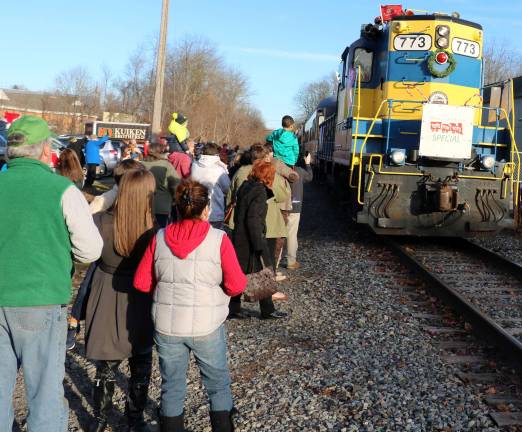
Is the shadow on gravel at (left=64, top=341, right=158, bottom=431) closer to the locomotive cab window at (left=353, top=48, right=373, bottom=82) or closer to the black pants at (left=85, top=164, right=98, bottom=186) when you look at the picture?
the locomotive cab window at (left=353, top=48, right=373, bottom=82)

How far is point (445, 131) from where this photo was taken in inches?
360

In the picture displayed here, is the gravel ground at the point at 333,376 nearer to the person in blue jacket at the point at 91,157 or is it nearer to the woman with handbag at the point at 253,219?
the woman with handbag at the point at 253,219

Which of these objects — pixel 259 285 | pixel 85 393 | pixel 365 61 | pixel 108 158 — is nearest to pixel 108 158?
pixel 108 158

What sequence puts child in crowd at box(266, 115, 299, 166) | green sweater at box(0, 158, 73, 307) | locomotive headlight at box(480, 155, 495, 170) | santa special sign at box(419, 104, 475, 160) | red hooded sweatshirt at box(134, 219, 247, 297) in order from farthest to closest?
1. locomotive headlight at box(480, 155, 495, 170)
2. santa special sign at box(419, 104, 475, 160)
3. child in crowd at box(266, 115, 299, 166)
4. red hooded sweatshirt at box(134, 219, 247, 297)
5. green sweater at box(0, 158, 73, 307)

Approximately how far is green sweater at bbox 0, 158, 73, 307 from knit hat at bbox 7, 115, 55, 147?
0.31 feet

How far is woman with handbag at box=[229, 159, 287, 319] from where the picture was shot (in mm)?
5523

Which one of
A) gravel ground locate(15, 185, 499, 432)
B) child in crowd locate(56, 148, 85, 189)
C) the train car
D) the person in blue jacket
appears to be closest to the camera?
gravel ground locate(15, 185, 499, 432)

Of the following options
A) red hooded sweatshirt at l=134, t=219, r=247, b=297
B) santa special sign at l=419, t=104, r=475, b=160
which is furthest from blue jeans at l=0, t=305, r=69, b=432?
santa special sign at l=419, t=104, r=475, b=160

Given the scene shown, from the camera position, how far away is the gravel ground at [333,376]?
3.92 meters

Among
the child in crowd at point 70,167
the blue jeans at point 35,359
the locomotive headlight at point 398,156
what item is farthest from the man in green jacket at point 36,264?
the locomotive headlight at point 398,156

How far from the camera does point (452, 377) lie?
4.68 metres

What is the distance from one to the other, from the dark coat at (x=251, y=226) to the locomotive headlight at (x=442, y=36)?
6287 mm

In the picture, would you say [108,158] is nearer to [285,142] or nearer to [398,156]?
[398,156]

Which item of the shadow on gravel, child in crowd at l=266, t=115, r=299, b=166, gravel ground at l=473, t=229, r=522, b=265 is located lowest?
the shadow on gravel
